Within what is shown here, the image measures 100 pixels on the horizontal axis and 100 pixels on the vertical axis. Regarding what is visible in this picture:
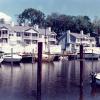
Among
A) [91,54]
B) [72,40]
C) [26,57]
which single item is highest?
[72,40]

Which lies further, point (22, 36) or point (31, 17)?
point (31, 17)

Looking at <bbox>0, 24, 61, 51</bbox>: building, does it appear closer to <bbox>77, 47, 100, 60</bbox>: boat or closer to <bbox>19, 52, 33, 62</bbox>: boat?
<bbox>77, 47, 100, 60</bbox>: boat

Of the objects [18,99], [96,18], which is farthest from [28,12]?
[18,99]

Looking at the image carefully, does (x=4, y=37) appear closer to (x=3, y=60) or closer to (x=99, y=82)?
(x=3, y=60)

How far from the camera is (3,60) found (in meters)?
95.4

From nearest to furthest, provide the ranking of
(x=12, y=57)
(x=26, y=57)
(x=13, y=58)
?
(x=12, y=57) < (x=13, y=58) < (x=26, y=57)

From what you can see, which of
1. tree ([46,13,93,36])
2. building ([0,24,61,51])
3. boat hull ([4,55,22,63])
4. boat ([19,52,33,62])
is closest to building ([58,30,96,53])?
building ([0,24,61,51])

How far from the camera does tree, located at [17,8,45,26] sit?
529 ft

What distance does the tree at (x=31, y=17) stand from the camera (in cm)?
16112

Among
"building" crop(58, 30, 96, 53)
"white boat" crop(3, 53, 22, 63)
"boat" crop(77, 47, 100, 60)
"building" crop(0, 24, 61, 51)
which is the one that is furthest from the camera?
"building" crop(58, 30, 96, 53)

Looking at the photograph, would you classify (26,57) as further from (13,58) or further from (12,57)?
(12,57)

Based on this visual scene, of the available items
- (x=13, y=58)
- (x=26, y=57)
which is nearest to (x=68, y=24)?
(x=26, y=57)

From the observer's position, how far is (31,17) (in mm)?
162250

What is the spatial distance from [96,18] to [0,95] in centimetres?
13575
